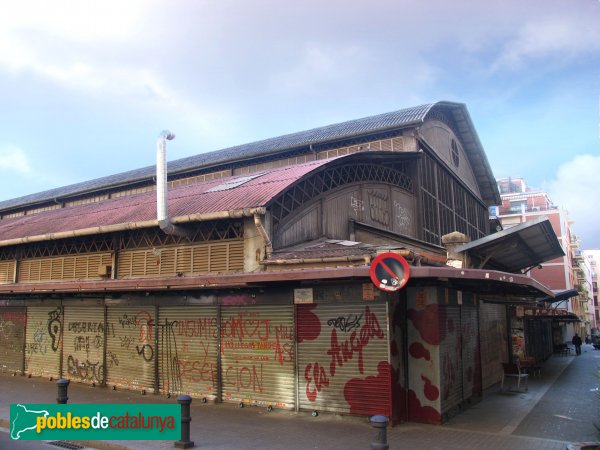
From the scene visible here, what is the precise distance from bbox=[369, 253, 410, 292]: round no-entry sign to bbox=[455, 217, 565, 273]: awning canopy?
12.9 feet

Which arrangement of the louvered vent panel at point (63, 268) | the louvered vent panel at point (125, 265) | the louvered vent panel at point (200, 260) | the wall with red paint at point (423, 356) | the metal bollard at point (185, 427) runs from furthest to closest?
the louvered vent panel at point (63, 268)
the louvered vent panel at point (125, 265)
the louvered vent panel at point (200, 260)
the wall with red paint at point (423, 356)
the metal bollard at point (185, 427)

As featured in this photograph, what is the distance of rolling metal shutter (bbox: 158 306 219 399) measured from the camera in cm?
1188

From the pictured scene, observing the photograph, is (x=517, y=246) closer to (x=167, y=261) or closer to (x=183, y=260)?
(x=183, y=260)

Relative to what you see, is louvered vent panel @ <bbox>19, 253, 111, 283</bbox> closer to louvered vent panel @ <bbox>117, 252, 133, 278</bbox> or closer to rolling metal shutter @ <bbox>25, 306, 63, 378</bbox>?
louvered vent panel @ <bbox>117, 252, 133, 278</bbox>

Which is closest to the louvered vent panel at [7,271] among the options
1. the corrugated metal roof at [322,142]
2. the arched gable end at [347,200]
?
the corrugated metal roof at [322,142]

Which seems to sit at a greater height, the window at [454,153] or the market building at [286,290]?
the window at [454,153]

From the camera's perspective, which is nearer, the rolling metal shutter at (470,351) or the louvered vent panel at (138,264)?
the rolling metal shutter at (470,351)

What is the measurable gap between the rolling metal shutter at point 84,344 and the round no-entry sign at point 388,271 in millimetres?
9375

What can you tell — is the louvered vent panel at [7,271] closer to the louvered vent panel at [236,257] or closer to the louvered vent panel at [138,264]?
the louvered vent panel at [138,264]

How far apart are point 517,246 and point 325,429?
23.1ft

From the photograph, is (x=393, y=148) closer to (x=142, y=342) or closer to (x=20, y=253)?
(x=142, y=342)

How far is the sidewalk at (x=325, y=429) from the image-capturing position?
8.30 metres

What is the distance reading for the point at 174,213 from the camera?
13250mm

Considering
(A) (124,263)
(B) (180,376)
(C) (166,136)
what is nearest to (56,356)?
(A) (124,263)
